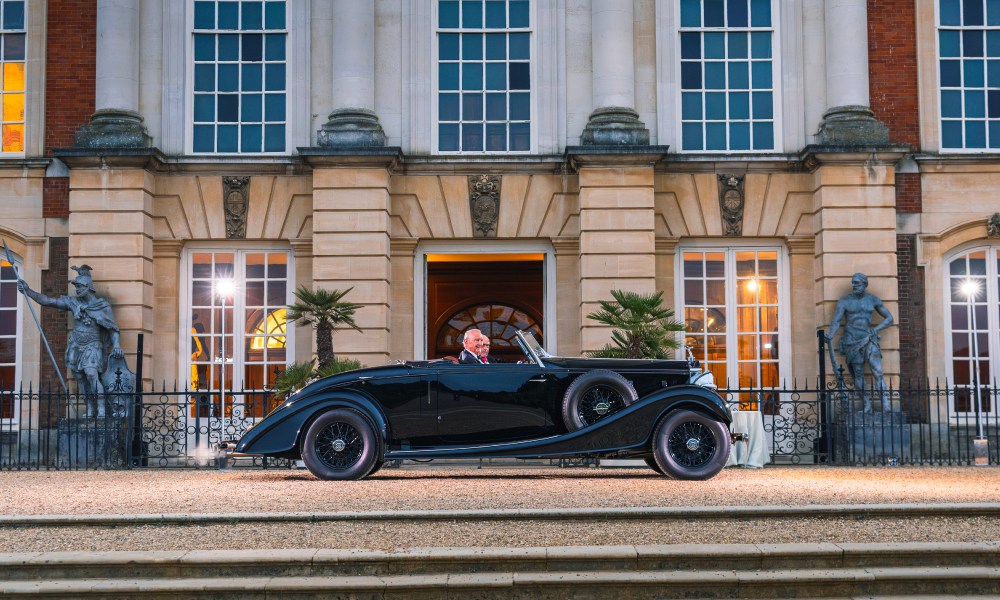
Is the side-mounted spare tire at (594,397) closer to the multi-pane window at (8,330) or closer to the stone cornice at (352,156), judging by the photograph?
the stone cornice at (352,156)

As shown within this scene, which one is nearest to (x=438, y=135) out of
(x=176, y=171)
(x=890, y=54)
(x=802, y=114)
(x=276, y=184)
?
(x=276, y=184)

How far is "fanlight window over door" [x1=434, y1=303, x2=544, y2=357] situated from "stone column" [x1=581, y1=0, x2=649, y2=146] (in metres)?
8.50

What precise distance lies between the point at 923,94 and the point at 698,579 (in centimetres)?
1461

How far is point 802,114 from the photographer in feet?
65.8

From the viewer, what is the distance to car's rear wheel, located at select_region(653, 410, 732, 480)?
39.7 ft

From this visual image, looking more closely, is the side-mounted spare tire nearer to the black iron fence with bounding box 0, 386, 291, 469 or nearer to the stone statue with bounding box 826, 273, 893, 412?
the black iron fence with bounding box 0, 386, 291, 469

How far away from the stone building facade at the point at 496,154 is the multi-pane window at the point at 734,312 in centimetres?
4

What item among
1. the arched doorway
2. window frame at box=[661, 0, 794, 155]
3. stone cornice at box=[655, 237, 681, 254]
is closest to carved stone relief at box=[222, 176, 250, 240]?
stone cornice at box=[655, 237, 681, 254]

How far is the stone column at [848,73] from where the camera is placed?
63.9ft

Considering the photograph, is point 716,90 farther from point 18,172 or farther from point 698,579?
point 698,579

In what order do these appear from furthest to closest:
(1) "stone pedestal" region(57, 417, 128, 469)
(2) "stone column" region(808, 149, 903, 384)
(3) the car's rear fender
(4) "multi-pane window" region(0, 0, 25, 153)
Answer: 1. (4) "multi-pane window" region(0, 0, 25, 153)
2. (2) "stone column" region(808, 149, 903, 384)
3. (1) "stone pedestal" region(57, 417, 128, 469)
4. (3) the car's rear fender

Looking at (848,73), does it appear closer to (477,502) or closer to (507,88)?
(507,88)

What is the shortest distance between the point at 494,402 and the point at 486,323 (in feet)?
50.7

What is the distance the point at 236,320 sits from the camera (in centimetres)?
2005
